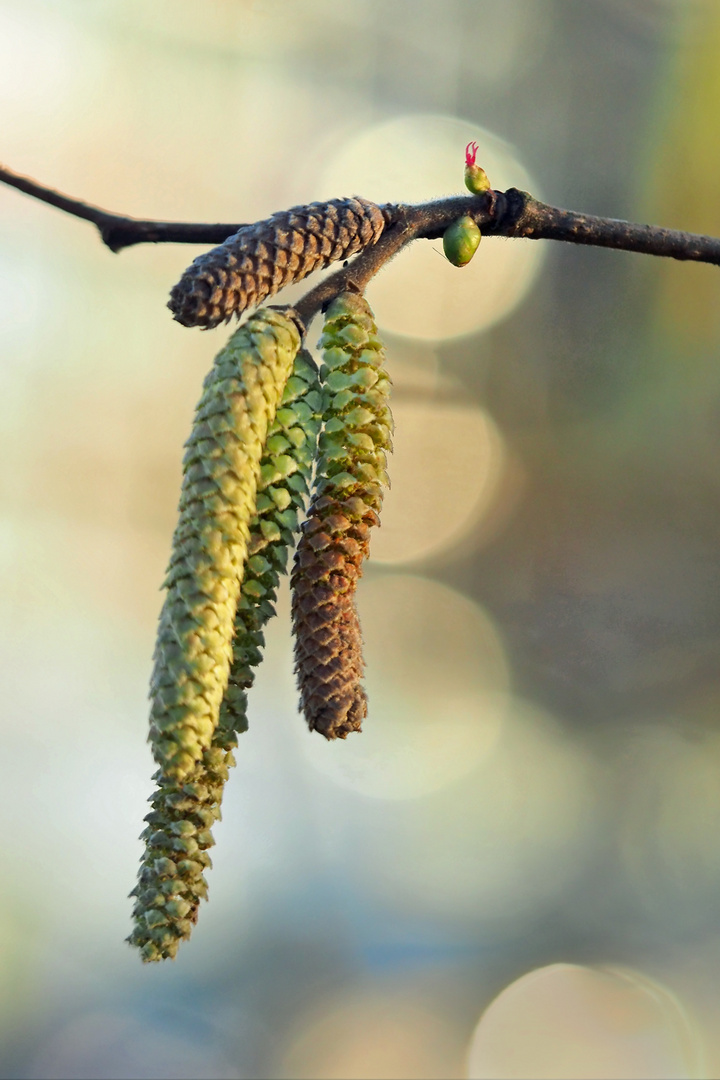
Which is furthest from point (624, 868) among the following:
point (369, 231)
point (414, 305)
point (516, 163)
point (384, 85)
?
point (369, 231)

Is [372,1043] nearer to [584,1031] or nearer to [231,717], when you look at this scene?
[584,1031]

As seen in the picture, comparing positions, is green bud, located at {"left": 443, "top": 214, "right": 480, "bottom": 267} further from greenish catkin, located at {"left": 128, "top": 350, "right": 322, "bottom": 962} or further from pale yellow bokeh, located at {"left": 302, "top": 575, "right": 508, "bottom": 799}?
pale yellow bokeh, located at {"left": 302, "top": 575, "right": 508, "bottom": 799}

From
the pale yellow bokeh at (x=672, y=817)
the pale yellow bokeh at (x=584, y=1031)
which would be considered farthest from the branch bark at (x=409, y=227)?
the pale yellow bokeh at (x=672, y=817)

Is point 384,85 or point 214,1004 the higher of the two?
point 384,85

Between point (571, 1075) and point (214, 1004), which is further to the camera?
point (214, 1004)

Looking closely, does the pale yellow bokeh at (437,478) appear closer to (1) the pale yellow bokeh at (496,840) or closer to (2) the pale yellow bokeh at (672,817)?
(1) the pale yellow bokeh at (496,840)

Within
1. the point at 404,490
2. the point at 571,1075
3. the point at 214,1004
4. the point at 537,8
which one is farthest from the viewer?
the point at 537,8

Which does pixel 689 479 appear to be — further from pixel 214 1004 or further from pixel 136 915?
pixel 136 915
